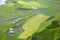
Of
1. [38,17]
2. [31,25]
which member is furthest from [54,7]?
[31,25]

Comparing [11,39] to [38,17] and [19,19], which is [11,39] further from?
[38,17]

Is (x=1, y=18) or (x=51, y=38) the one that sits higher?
(x=1, y=18)

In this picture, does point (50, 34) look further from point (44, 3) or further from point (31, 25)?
point (44, 3)

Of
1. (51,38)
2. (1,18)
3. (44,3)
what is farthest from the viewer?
(44,3)

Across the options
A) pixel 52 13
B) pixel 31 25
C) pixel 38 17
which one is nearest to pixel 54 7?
pixel 52 13

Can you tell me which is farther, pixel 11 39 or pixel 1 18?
pixel 1 18

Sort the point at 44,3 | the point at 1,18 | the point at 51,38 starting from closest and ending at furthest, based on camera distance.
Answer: the point at 51,38
the point at 1,18
the point at 44,3
